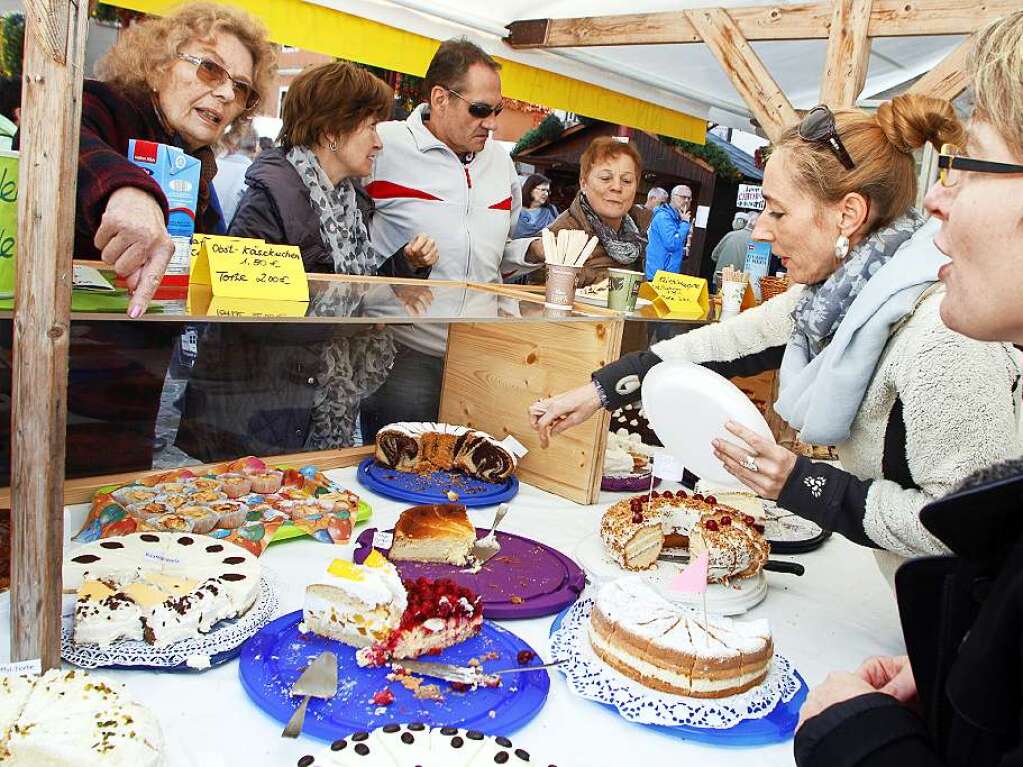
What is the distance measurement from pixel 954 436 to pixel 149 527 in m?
1.77

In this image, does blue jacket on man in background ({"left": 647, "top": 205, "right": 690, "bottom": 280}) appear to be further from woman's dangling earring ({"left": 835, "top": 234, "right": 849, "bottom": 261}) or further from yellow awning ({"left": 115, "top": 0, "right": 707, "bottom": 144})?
woman's dangling earring ({"left": 835, "top": 234, "right": 849, "bottom": 261})

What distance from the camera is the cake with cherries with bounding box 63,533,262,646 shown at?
1532mm

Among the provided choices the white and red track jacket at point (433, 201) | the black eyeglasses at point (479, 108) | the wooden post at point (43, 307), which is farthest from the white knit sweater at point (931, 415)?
the black eyeglasses at point (479, 108)

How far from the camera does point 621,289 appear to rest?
282 cm

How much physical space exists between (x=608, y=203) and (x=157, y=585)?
12.2 ft

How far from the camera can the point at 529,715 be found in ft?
5.00

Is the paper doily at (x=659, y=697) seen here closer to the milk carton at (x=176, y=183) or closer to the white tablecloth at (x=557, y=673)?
the white tablecloth at (x=557, y=673)

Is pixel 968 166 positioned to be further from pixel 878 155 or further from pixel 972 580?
pixel 878 155

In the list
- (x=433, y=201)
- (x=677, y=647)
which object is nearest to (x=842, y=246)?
(x=677, y=647)

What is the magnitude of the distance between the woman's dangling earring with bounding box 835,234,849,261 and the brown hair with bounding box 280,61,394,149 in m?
1.84

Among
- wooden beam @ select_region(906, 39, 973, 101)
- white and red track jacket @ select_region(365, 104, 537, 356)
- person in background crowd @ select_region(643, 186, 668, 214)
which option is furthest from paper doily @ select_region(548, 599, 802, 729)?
person in background crowd @ select_region(643, 186, 668, 214)

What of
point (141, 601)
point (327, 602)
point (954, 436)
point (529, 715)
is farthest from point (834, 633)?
point (141, 601)

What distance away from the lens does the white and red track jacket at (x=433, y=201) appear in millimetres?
3852

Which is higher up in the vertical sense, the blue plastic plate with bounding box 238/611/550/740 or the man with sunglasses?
the man with sunglasses
